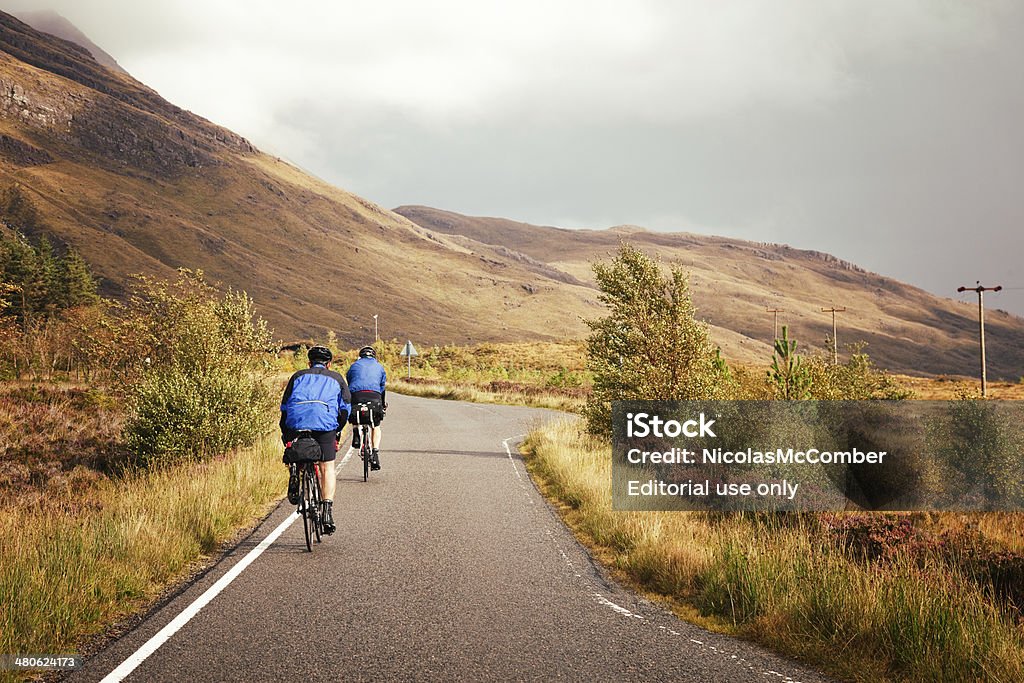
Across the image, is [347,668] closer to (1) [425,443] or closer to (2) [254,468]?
(2) [254,468]

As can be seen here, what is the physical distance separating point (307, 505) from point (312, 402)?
3.60ft

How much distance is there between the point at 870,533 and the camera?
9.32 metres

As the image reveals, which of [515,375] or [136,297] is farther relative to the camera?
[515,375]

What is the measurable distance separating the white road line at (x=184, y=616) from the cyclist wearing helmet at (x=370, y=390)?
4.67 meters

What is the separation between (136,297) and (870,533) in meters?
17.8

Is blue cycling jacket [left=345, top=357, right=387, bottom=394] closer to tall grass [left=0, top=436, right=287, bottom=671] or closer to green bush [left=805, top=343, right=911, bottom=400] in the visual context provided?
tall grass [left=0, top=436, right=287, bottom=671]

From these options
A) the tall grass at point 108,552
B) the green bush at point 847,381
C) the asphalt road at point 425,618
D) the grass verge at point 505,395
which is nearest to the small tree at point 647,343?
the green bush at point 847,381

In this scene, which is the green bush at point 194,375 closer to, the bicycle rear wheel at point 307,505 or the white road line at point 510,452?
the white road line at point 510,452

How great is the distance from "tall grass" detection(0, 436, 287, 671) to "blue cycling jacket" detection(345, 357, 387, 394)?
9.84 ft

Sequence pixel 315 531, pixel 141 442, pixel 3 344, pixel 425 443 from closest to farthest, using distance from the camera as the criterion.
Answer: pixel 315 531 → pixel 141 442 → pixel 425 443 → pixel 3 344

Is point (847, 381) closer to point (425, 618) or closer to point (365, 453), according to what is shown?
point (365, 453)

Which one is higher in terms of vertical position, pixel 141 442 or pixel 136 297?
pixel 136 297

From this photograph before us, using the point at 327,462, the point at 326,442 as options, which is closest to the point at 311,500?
the point at 327,462

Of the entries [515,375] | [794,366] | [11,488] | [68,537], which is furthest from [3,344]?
[515,375]
